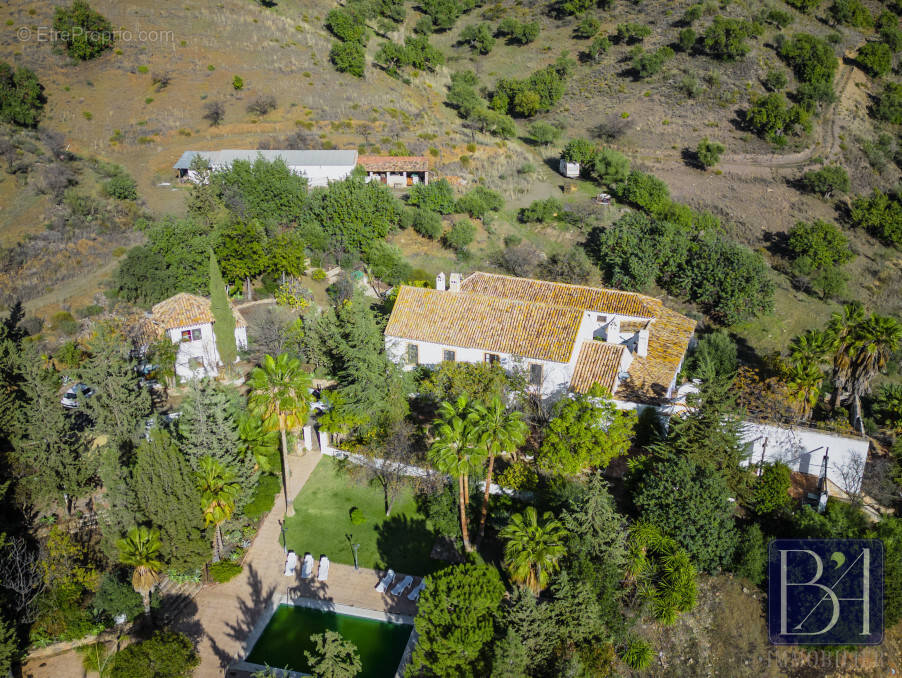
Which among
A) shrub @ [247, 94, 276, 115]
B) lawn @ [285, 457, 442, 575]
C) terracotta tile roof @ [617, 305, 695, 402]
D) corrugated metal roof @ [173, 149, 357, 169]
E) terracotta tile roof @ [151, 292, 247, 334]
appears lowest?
lawn @ [285, 457, 442, 575]

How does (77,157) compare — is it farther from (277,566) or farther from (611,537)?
(611,537)

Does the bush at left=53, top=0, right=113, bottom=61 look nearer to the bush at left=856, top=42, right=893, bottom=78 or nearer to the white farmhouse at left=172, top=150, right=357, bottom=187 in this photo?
the white farmhouse at left=172, top=150, right=357, bottom=187

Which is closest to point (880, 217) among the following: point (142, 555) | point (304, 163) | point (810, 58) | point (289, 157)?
point (810, 58)

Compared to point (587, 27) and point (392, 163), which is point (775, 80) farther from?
point (392, 163)

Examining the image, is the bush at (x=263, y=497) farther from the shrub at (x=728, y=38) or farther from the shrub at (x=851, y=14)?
the shrub at (x=851, y=14)

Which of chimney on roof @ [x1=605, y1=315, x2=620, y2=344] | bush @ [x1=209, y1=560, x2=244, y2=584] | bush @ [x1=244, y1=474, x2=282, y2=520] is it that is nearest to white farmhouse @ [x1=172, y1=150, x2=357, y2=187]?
chimney on roof @ [x1=605, y1=315, x2=620, y2=344]
